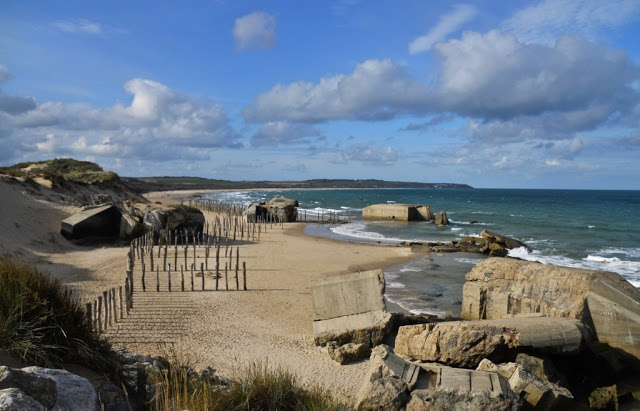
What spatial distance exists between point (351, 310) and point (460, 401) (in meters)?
4.99

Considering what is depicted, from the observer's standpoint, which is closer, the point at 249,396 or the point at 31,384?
the point at 31,384

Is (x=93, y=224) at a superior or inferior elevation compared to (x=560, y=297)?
superior

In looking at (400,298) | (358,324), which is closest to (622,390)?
(358,324)

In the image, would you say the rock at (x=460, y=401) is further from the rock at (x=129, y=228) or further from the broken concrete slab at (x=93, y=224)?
the broken concrete slab at (x=93, y=224)

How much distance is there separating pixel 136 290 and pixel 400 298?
915 cm

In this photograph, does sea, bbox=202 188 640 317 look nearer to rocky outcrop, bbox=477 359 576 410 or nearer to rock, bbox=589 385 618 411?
rock, bbox=589 385 618 411

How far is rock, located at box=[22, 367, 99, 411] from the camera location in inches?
152

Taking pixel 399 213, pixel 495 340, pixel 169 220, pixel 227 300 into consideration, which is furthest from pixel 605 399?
pixel 399 213

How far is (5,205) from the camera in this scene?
928 inches

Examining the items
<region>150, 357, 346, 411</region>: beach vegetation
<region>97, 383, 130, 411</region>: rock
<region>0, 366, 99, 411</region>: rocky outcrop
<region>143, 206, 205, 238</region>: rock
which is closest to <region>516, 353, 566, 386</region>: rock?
<region>150, 357, 346, 411</region>: beach vegetation

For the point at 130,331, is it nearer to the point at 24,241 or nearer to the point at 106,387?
the point at 106,387

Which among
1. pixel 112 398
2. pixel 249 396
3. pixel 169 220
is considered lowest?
pixel 249 396

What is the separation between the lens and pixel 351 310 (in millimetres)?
10852

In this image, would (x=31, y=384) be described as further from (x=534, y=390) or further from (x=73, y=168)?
(x=73, y=168)
